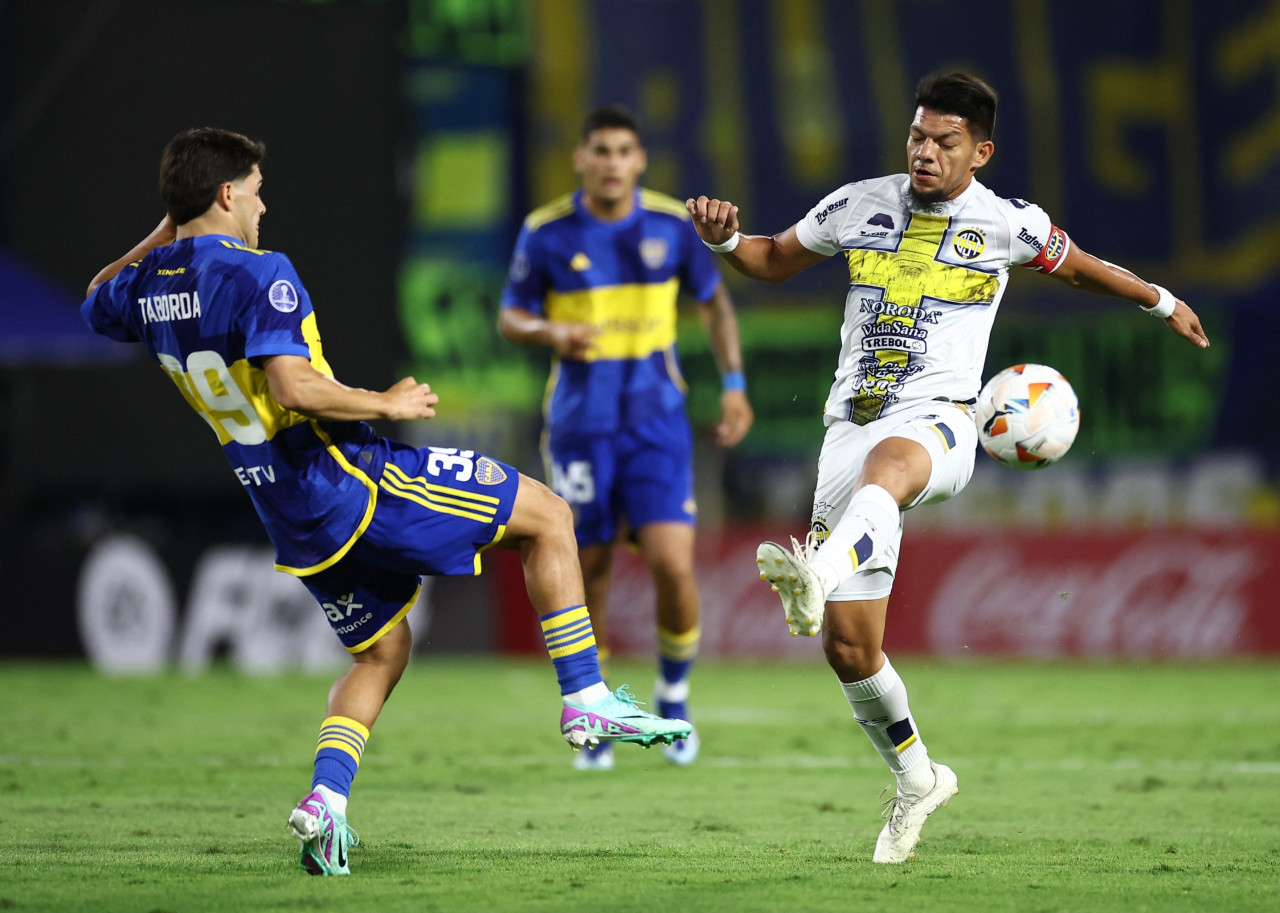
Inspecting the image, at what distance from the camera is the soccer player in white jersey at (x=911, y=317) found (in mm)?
5320

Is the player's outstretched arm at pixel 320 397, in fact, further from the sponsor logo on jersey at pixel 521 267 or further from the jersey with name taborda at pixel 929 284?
the sponsor logo on jersey at pixel 521 267

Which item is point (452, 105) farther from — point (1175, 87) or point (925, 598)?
point (1175, 87)

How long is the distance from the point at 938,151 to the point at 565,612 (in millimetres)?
1885

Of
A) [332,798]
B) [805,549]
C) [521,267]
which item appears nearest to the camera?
[332,798]

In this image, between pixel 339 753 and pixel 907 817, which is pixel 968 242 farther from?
pixel 339 753

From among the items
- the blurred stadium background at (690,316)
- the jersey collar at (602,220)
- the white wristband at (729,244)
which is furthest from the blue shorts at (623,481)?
the blurred stadium background at (690,316)

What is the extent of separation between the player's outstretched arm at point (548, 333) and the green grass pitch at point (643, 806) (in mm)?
1891

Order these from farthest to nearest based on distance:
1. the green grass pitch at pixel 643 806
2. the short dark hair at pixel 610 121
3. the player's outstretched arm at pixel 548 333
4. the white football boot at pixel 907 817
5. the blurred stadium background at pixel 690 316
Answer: the blurred stadium background at pixel 690 316, the short dark hair at pixel 610 121, the player's outstretched arm at pixel 548 333, the white football boot at pixel 907 817, the green grass pitch at pixel 643 806

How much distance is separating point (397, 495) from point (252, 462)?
1.39 ft

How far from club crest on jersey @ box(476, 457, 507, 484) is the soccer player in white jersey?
97 cm

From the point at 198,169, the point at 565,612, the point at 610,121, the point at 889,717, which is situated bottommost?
the point at 889,717

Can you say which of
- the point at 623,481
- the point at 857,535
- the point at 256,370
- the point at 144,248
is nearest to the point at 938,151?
the point at 857,535

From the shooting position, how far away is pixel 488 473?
16.7 ft

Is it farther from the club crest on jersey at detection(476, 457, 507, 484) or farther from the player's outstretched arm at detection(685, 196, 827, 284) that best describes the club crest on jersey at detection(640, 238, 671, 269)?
the club crest on jersey at detection(476, 457, 507, 484)
